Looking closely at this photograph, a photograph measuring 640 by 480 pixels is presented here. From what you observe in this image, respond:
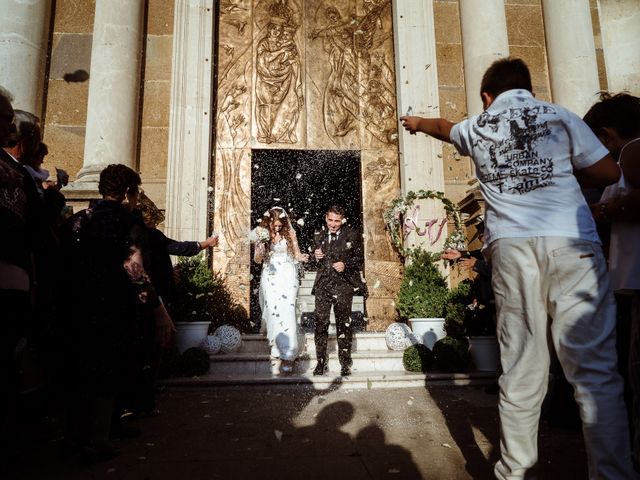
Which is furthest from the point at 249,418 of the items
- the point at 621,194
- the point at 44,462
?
the point at 621,194

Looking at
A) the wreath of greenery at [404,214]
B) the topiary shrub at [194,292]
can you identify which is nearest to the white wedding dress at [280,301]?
the topiary shrub at [194,292]

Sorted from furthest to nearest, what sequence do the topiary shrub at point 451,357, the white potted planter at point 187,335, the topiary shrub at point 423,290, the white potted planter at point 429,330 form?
the topiary shrub at point 423,290, the white potted planter at point 429,330, the white potted planter at point 187,335, the topiary shrub at point 451,357

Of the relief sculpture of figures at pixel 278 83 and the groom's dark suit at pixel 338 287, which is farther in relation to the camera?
the relief sculpture of figures at pixel 278 83

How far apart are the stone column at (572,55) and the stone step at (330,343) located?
17.5 ft

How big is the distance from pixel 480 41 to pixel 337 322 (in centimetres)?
563

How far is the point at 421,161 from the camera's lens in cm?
846

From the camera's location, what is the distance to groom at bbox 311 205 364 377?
6.05 m

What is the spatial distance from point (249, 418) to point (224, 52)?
7.13 meters

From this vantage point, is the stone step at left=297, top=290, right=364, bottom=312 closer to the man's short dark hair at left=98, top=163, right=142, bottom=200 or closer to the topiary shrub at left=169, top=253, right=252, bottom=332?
the topiary shrub at left=169, top=253, right=252, bottom=332

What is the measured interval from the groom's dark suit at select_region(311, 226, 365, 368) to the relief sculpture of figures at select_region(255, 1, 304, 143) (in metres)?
3.24

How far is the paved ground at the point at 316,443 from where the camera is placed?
9.39 feet

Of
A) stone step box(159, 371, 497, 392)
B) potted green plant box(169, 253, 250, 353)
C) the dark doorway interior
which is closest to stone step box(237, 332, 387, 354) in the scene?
potted green plant box(169, 253, 250, 353)

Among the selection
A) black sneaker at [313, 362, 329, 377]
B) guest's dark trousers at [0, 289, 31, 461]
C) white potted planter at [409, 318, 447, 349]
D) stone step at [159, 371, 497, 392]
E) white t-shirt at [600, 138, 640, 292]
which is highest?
white t-shirt at [600, 138, 640, 292]

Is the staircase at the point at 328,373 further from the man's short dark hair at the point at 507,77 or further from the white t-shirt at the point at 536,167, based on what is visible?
the man's short dark hair at the point at 507,77
